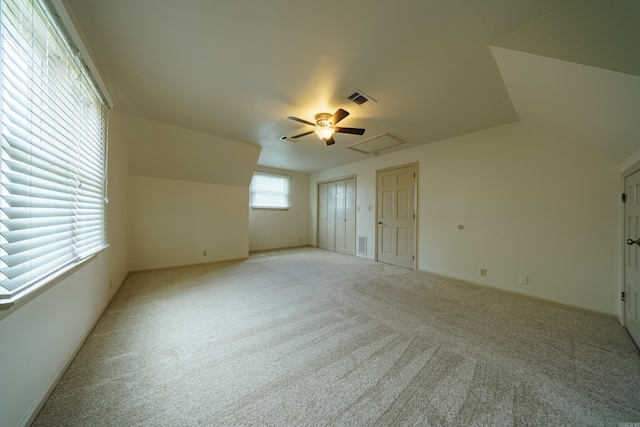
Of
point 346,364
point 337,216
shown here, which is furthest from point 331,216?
point 346,364

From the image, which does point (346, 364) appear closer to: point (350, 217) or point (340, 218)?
point (350, 217)

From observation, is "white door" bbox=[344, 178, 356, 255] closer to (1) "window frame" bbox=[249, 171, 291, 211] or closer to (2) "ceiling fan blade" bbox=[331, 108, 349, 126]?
(1) "window frame" bbox=[249, 171, 291, 211]

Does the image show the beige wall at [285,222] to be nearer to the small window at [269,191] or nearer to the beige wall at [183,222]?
the small window at [269,191]

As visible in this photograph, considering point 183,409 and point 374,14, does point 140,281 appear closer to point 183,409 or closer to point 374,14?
point 183,409

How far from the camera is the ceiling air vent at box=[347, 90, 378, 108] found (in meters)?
2.26

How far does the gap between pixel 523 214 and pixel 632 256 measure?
94 centimetres

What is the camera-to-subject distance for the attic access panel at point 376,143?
138 inches

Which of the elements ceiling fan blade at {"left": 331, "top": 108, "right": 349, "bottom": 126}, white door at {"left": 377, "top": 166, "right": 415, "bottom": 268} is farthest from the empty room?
white door at {"left": 377, "top": 166, "right": 415, "bottom": 268}

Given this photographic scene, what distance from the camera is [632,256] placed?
1.96 m

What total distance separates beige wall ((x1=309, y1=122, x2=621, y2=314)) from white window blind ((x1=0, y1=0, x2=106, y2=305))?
442 centimetres

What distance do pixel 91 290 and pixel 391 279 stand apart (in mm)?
3702

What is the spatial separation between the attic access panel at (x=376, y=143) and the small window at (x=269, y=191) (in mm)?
2741

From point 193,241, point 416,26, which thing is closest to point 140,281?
point 193,241

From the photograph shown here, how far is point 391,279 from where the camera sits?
3443mm
